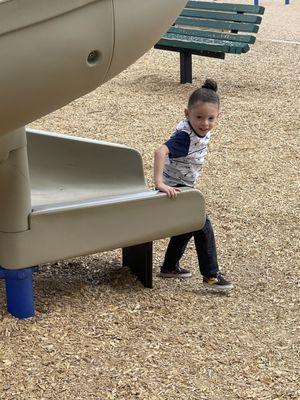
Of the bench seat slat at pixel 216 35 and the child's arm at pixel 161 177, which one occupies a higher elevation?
the child's arm at pixel 161 177

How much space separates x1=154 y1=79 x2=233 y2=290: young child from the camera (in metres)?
3.63

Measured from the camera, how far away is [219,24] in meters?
9.31

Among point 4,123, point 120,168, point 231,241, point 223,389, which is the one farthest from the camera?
point 231,241

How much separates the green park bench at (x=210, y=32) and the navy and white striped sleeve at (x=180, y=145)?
491 centimetres

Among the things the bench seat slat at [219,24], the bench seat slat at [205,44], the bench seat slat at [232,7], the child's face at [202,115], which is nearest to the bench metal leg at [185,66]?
the bench seat slat at [205,44]

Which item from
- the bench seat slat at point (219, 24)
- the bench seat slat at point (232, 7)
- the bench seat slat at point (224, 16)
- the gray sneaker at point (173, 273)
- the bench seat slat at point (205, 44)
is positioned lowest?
the bench seat slat at point (205, 44)

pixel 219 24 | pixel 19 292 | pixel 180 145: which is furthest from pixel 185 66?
pixel 19 292

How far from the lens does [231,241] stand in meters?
4.55

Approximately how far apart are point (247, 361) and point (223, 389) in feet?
0.78

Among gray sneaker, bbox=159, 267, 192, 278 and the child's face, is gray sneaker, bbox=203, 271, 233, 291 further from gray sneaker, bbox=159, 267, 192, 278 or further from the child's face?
the child's face

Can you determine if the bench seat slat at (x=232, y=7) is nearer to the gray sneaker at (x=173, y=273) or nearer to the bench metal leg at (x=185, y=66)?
the bench metal leg at (x=185, y=66)

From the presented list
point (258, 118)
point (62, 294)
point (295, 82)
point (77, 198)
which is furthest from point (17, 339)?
point (295, 82)

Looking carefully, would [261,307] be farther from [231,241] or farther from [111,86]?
[111,86]

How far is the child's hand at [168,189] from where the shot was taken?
11.5 feet
